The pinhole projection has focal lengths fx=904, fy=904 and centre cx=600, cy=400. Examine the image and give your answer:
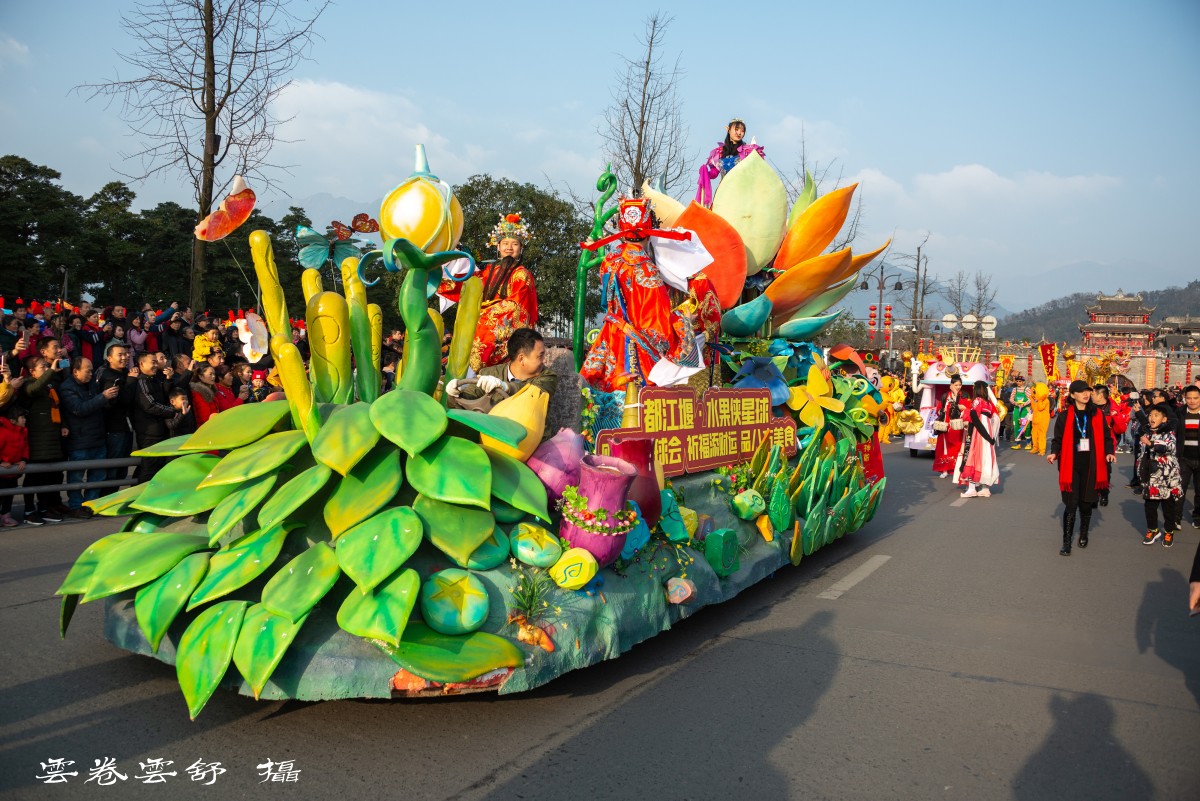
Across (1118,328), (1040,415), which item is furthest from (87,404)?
(1118,328)

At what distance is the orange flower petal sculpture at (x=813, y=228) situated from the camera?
318 inches

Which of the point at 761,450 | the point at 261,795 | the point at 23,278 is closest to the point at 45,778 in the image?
the point at 261,795

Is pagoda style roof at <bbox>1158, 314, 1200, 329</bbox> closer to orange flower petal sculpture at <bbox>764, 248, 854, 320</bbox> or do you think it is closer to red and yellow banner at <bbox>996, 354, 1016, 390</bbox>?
red and yellow banner at <bbox>996, 354, 1016, 390</bbox>

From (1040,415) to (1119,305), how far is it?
47.0 metres

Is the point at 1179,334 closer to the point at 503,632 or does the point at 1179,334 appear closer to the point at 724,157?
the point at 724,157

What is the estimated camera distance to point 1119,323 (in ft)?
196

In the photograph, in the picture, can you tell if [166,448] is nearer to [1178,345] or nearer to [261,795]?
[261,795]

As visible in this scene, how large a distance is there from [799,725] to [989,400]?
990cm

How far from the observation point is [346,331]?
169 inches

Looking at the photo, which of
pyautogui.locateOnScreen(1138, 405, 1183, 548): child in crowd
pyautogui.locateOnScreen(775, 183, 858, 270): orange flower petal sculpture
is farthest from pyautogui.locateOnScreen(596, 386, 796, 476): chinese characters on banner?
pyautogui.locateOnScreen(1138, 405, 1183, 548): child in crowd

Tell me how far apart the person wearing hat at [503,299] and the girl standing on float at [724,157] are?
8.78 ft

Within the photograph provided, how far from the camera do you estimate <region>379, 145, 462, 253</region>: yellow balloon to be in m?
4.38

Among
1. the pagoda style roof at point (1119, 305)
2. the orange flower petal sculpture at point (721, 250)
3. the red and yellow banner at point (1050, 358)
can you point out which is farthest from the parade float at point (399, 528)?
the pagoda style roof at point (1119, 305)

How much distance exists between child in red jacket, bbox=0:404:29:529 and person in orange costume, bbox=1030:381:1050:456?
19.5 metres
